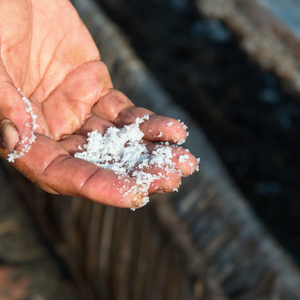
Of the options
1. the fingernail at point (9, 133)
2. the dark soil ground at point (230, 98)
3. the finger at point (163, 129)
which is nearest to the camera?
the fingernail at point (9, 133)

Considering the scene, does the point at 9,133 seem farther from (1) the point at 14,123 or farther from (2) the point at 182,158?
(2) the point at 182,158

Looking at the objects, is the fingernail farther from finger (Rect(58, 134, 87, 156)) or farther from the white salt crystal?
the white salt crystal

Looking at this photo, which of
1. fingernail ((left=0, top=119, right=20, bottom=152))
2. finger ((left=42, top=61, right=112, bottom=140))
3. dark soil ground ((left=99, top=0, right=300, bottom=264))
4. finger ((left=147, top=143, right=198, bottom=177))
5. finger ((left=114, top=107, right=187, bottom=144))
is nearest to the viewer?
fingernail ((left=0, top=119, right=20, bottom=152))

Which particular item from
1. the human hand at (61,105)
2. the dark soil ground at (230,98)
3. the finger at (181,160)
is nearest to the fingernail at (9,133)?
the human hand at (61,105)

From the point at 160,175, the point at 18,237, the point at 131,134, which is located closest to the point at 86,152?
the point at 131,134

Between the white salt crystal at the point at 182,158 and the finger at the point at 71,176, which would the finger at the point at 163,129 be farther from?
the finger at the point at 71,176

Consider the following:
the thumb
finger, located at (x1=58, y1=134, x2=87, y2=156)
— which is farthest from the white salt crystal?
the thumb

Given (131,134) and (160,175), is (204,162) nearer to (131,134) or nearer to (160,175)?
(131,134)
